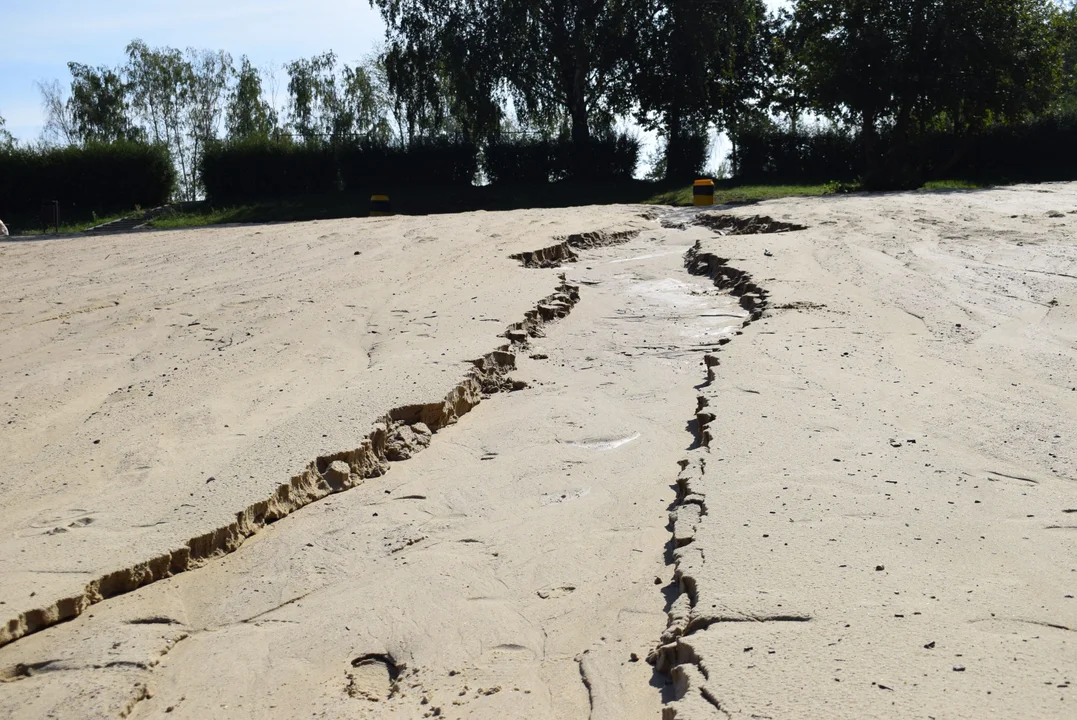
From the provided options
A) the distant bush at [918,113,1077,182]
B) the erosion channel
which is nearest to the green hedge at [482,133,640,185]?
the distant bush at [918,113,1077,182]

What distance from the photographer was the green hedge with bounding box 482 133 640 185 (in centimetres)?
2503

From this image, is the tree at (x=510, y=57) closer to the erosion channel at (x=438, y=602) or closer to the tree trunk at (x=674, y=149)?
the tree trunk at (x=674, y=149)

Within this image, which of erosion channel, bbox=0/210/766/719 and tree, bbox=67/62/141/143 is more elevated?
tree, bbox=67/62/141/143

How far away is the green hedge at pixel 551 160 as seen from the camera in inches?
985

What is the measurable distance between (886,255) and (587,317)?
282 centimetres

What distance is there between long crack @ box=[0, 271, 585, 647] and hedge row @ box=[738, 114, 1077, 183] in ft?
53.1

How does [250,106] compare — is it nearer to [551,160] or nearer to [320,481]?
[551,160]

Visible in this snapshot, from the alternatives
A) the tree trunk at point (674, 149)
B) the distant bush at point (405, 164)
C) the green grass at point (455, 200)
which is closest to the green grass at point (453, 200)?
the green grass at point (455, 200)

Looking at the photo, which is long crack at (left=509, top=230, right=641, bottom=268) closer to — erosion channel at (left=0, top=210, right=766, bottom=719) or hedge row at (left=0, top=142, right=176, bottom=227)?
erosion channel at (left=0, top=210, right=766, bottom=719)

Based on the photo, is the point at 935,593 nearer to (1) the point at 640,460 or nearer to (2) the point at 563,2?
(1) the point at 640,460

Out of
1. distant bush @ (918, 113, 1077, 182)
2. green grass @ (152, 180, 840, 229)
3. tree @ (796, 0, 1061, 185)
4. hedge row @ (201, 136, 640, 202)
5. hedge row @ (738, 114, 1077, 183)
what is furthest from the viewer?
hedge row @ (201, 136, 640, 202)

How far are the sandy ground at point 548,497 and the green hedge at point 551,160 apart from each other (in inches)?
676

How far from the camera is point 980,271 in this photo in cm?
801

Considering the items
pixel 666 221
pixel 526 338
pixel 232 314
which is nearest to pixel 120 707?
pixel 526 338
